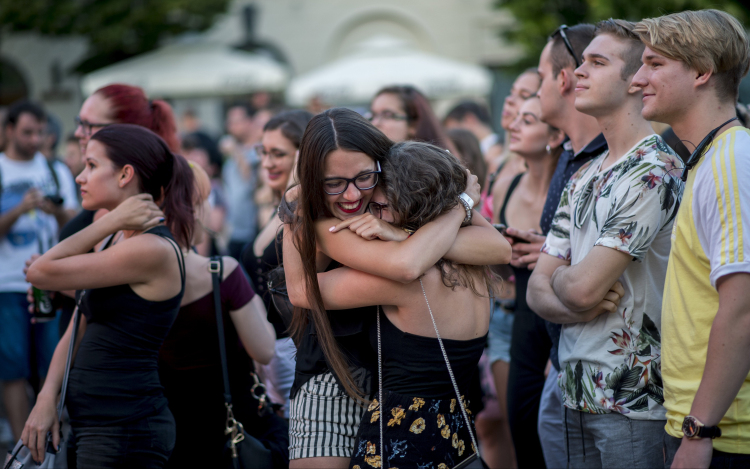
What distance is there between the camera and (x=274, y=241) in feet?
11.1

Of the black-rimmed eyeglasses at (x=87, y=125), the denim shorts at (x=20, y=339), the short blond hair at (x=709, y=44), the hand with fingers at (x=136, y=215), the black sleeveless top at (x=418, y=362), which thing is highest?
the short blond hair at (x=709, y=44)

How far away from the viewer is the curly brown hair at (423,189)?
7.38 feet

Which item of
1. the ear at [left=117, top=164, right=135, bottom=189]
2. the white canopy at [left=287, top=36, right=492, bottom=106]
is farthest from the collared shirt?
the white canopy at [left=287, top=36, right=492, bottom=106]

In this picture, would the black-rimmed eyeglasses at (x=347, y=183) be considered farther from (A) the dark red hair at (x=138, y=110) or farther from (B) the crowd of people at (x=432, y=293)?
(A) the dark red hair at (x=138, y=110)

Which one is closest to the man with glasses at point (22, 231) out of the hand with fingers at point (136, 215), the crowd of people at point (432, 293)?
the crowd of people at point (432, 293)

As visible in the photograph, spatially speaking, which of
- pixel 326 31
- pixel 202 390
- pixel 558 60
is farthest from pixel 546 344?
pixel 326 31

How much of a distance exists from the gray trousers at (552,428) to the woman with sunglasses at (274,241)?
4.12 feet

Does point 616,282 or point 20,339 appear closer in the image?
point 616,282

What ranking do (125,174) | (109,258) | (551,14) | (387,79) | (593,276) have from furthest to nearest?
(551,14) < (387,79) < (125,174) < (109,258) < (593,276)

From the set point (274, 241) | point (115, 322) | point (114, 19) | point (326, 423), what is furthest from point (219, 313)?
point (114, 19)

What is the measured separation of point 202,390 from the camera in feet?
10.9

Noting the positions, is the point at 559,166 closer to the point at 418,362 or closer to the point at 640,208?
the point at 640,208

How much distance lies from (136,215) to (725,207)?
7.06ft

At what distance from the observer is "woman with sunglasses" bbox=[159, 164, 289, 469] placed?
3268mm
